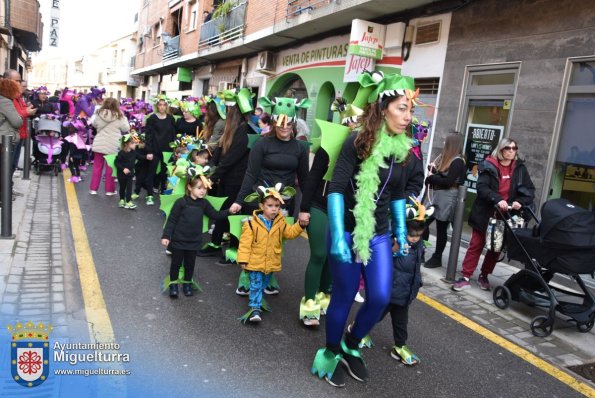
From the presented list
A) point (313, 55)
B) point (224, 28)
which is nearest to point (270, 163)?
point (313, 55)

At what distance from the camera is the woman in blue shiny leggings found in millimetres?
3109

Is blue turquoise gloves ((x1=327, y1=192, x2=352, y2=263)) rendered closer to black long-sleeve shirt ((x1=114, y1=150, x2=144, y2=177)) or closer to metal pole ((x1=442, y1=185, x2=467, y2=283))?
metal pole ((x1=442, y1=185, x2=467, y2=283))

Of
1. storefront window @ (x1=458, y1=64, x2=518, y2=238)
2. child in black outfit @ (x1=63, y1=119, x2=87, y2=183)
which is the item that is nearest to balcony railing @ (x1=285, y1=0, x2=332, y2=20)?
storefront window @ (x1=458, y1=64, x2=518, y2=238)

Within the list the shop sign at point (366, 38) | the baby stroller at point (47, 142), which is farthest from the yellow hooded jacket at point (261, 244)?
the baby stroller at point (47, 142)

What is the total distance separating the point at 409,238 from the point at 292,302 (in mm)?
1521

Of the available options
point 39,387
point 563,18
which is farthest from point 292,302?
point 563,18

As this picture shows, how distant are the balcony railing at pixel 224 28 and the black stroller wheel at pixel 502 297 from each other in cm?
1445

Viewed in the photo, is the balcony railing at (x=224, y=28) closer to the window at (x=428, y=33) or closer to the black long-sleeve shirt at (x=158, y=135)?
the window at (x=428, y=33)

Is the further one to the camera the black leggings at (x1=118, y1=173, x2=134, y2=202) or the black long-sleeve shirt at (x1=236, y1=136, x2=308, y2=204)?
the black leggings at (x1=118, y1=173, x2=134, y2=202)

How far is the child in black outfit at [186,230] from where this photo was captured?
467 cm

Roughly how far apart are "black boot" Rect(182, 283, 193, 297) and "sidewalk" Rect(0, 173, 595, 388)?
0.96 m

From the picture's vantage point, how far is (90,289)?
15.1 ft

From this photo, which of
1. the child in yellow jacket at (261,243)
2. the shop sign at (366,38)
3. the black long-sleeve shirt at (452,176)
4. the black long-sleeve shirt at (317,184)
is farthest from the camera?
the shop sign at (366,38)

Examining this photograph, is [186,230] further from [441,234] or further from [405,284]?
[441,234]
